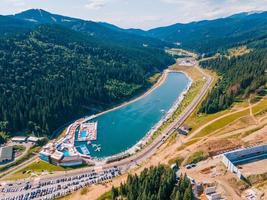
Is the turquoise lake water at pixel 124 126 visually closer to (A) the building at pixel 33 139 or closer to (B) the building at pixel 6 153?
(A) the building at pixel 33 139

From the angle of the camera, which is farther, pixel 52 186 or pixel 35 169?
pixel 35 169

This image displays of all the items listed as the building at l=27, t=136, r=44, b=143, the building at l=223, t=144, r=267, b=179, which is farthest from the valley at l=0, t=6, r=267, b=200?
the building at l=223, t=144, r=267, b=179

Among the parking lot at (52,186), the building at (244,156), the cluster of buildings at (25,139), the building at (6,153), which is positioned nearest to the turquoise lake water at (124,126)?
the cluster of buildings at (25,139)

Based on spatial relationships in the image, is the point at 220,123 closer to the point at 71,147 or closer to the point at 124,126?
the point at 124,126

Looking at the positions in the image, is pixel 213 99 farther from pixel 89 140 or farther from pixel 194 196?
pixel 194 196

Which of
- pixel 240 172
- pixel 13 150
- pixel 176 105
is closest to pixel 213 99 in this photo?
pixel 176 105

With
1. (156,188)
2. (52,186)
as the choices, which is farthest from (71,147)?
(156,188)
